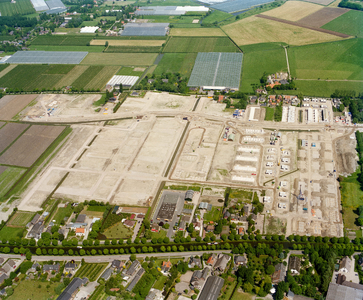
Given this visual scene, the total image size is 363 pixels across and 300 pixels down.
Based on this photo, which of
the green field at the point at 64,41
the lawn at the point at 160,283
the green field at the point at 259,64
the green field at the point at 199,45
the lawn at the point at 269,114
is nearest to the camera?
the lawn at the point at 160,283

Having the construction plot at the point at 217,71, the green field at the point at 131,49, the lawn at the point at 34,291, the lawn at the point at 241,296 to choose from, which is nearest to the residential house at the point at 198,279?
the lawn at the point at 241,296

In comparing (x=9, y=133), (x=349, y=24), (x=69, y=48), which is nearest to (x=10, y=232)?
(x=9, y=133)

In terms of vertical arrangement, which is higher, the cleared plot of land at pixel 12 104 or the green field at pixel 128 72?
the cleared plot of land at pixel 12 104

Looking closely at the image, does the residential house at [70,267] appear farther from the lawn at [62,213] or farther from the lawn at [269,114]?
the lawn at [269,114]

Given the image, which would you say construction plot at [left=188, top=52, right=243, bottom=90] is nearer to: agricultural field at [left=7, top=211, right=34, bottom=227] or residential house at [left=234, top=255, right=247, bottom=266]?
residential house at [left=234, top=255, right=247, bottom=266]

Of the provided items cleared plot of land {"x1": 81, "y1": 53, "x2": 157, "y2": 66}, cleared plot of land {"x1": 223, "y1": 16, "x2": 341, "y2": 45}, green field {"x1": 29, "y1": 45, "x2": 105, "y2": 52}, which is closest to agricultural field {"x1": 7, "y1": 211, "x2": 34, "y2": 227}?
cleared plot of land {"x1": 81, "y1": 53, "x2": 157, "y2": 66}

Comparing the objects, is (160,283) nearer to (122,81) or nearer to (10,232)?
(10,232)

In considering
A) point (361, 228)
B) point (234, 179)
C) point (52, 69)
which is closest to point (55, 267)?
point (234, 179)
